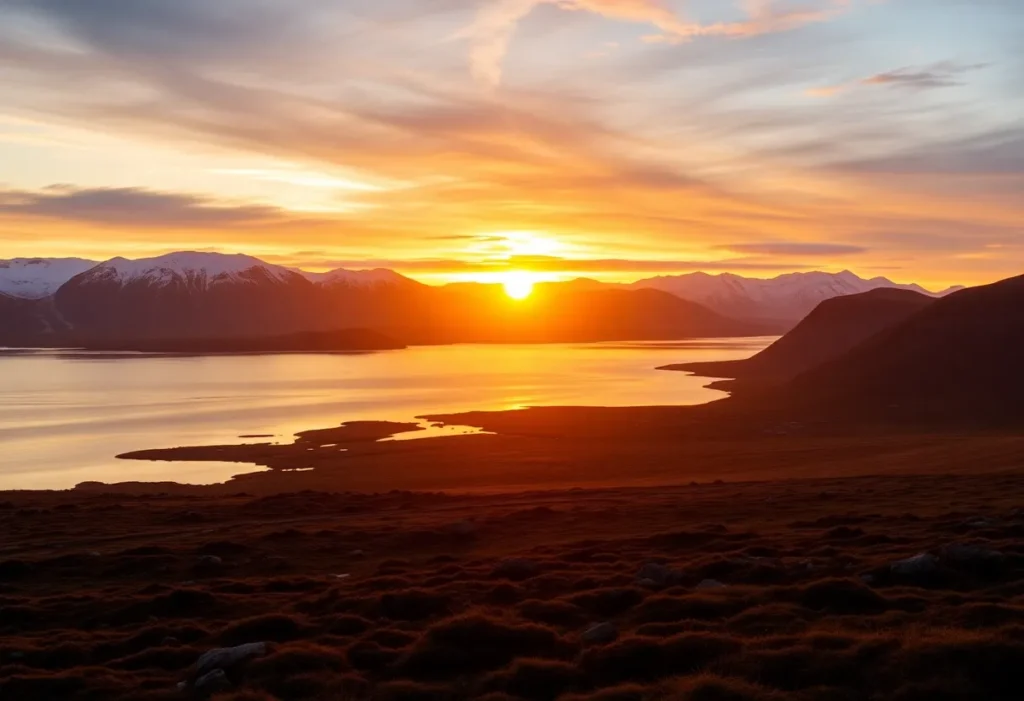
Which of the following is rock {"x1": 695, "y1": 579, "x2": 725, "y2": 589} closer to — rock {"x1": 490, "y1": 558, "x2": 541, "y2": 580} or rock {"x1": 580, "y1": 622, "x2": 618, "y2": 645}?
rock {"x1": 580, "y1": 622, "x2": 618, "y2": 645}

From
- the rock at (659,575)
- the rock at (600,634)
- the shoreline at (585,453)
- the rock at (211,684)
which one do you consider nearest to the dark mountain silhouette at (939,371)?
the shoreline at (585,453)

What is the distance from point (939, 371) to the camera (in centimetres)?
12612

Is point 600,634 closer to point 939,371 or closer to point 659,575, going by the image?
point 659,575

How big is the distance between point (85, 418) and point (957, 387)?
120 m

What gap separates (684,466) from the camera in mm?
73500

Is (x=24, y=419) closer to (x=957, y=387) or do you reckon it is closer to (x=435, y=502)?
(x=435, y=502)

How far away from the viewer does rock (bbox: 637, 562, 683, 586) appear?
21.1 metres

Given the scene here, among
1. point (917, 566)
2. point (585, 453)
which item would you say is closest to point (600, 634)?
point (917, 566)

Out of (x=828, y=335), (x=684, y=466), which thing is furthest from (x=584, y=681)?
(x=828, y=335)

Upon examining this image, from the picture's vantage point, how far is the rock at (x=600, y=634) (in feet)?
53.7

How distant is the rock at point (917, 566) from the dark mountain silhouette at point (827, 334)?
156m

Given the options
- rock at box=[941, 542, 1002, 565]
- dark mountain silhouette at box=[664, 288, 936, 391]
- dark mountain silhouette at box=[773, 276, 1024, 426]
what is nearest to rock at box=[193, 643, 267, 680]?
rock at box=[941, 542, 1002, 565]

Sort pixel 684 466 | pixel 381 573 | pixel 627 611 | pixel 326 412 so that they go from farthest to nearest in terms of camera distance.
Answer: pixel 326 412 < pixel 684 466 < pixel 381 573 < pixel 627 611

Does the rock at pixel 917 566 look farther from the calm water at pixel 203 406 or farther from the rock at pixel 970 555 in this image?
the calm water at pixel 203 406
